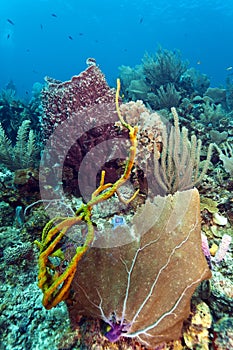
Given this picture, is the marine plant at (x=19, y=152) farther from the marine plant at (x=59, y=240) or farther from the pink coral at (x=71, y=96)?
the marine plant at (x=59, y=240)

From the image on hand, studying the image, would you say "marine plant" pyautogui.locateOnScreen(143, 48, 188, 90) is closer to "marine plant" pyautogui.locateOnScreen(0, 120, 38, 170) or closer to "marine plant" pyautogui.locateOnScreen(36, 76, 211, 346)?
"marine plant" pyautogui.locateOnScreen(0, 120, 38, 170)

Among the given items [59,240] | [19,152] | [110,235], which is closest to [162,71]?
[19,152]

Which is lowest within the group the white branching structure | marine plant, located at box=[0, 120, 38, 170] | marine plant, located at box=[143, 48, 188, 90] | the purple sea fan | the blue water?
the purple sea fan

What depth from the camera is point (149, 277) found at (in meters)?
1.68

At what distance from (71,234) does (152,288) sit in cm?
98

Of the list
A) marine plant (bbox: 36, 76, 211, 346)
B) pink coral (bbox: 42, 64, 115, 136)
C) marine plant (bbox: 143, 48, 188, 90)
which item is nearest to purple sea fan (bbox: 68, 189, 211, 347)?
marine plant (bbox: 36, 76, 211, 346)

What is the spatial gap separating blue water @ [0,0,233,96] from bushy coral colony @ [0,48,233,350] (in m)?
57.0

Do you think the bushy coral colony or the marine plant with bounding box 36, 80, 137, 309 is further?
the bushy coral colony

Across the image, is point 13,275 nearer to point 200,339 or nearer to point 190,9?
point 200,339

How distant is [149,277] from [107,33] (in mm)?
93012

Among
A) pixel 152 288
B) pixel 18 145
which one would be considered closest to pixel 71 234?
pixel 152 288

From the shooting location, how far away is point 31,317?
1.91 meters

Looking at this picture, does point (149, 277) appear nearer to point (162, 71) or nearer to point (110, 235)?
point (110, 235)

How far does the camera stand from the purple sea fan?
1596 millimetres
